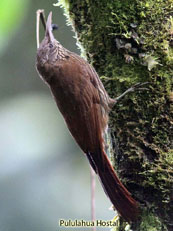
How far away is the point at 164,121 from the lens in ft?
8.00

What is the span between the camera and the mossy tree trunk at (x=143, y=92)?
2363 mm

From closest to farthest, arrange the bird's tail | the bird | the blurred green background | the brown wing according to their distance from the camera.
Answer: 1. the bird's tail
2. the bird
3. the brown wing
4. the blurred green background

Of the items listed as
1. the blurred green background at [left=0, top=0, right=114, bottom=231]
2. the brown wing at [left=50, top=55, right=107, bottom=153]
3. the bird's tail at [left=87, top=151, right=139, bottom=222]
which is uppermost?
the brown wing at [left=50, top=55, right=107, bottom=153]

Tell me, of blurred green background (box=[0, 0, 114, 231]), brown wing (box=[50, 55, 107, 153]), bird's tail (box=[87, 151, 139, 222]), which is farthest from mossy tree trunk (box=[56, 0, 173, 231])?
blurred green background (box=[0, 0, 114, 231])

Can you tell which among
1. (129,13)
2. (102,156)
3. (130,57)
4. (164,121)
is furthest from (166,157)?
(129,13)

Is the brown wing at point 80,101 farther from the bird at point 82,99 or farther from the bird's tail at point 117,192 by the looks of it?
the bird's tail at point 117,192

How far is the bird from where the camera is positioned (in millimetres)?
2637

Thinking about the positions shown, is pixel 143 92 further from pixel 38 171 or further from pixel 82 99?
pixel 38 171

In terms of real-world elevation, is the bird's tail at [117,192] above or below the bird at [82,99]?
below

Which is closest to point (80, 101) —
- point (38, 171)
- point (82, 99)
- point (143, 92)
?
point (82, 99)

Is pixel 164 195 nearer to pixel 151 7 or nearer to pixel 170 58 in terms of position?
pixel 170 58

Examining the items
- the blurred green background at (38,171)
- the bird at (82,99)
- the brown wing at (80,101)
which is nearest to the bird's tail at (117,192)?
the bird at (82,99)

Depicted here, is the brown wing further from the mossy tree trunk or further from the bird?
the mossy tree trunk

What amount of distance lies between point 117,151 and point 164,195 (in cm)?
40
